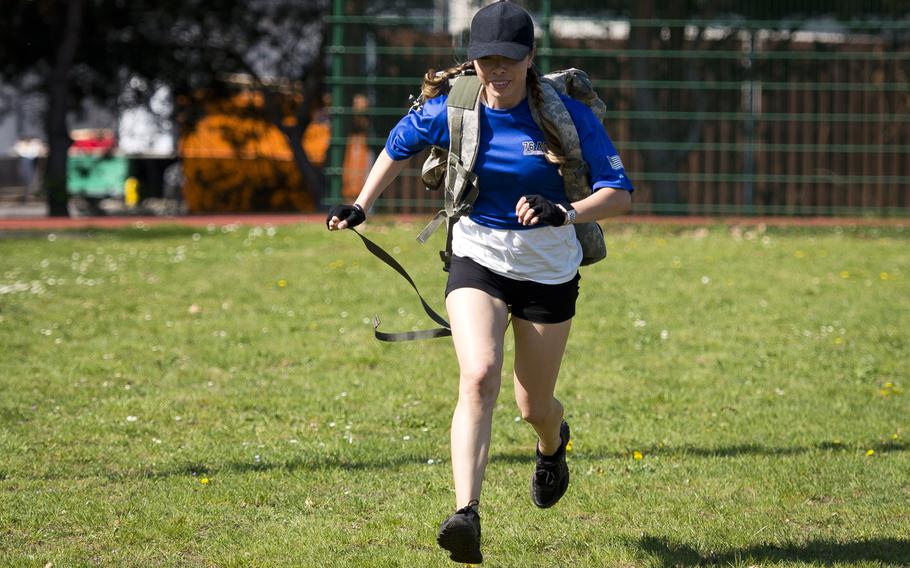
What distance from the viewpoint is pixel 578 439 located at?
22.3 ft

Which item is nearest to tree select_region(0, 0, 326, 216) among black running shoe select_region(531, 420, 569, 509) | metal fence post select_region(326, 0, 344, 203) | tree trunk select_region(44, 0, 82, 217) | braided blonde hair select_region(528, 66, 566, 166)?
tree trunk select_region(44, 0, 82, 217)

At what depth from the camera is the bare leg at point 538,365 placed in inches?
194

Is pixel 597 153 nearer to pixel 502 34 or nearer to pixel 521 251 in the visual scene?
pixel 521 251

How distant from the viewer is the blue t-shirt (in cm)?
477

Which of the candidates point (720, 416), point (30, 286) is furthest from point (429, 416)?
point (30, 286)

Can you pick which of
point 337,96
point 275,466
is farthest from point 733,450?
point 337,96

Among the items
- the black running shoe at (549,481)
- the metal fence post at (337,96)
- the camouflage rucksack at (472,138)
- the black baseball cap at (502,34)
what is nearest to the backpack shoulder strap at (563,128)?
the camouflage rucksack at (472,138)

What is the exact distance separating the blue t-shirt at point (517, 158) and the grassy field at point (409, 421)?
4.42 feet

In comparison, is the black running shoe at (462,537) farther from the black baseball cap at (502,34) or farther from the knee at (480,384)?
the black baseball cap at (502,34)

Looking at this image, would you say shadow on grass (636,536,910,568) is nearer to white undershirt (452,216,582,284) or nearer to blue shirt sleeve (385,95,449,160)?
white undershirt (452,216,582,284)

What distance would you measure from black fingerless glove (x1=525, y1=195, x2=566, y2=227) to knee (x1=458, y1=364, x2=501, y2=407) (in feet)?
1.89

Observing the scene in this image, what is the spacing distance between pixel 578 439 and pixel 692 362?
2211mm

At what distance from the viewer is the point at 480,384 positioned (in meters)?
4.62

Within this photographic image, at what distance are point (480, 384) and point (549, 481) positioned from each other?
0.86 m
